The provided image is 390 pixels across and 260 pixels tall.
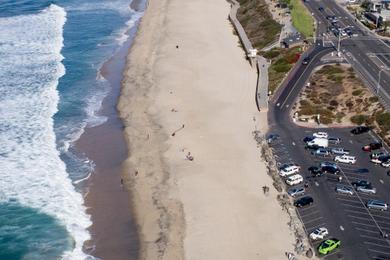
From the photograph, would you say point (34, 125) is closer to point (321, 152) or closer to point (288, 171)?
point (288, 171)

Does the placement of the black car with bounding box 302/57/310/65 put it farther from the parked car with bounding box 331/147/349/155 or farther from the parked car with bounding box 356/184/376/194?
the parked car with bounding box 356/184/376/194

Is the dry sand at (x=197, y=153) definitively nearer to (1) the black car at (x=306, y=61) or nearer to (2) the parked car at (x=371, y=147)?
(1) the black car at (x=306, y=61)

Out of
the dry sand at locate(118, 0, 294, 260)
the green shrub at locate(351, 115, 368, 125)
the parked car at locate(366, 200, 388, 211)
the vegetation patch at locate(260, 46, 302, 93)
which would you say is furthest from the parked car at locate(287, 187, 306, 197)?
the vegetation patch at locate(260, 46, 302, 93)

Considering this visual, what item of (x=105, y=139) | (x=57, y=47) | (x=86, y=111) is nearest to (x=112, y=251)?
(x=105, y=139)

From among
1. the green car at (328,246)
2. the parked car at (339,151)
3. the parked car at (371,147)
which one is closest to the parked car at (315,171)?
the parked car at (339,151)

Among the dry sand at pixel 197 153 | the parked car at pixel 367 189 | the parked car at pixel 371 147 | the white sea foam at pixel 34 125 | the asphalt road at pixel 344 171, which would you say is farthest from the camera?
the parked car at pixel 371 147
